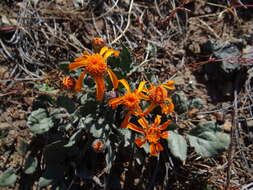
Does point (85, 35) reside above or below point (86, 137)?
above

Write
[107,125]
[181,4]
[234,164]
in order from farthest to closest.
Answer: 1. [181,4]
2. [234,164]
3. [107,125]

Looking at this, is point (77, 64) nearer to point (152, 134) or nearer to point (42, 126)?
point (42, 126)

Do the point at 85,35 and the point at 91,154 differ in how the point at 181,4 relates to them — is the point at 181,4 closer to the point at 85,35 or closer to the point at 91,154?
the point at 85,35

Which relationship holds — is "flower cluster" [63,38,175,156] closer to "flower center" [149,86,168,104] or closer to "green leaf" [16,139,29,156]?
"flower center" [149,86,168,104]

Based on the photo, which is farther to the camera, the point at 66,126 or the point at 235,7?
the point at 235,7

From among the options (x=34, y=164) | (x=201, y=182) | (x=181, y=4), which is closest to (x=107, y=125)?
(x=34, y=164)

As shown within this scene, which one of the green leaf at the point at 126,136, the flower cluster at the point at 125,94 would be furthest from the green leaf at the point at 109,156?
the flower cluster at the point at 125,94
